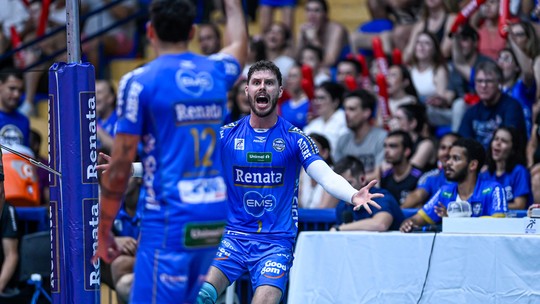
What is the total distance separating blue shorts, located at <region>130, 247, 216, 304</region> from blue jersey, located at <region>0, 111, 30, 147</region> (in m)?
6.71

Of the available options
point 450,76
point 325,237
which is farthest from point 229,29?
point 450,76

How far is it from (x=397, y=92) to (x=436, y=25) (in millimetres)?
1413

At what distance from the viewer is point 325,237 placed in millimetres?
9062

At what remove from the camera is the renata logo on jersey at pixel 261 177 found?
27.0 ft

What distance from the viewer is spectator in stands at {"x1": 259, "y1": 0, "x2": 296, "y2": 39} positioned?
50.3 feet

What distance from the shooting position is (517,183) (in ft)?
33.9

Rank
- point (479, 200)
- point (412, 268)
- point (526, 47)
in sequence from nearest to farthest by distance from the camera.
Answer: point (412, 268), point (479, 200), point (526, 47)

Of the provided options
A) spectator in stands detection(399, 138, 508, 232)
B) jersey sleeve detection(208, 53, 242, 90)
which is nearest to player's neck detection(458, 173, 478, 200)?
spectator in stands detection(399, 138, 508, 232)

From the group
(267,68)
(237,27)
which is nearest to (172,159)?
(237,27)

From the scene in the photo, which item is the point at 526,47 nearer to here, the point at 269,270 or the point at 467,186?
the point at 467,186

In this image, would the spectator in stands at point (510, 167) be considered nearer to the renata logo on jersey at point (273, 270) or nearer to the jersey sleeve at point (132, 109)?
the renata logo on jersey at point (273, 270)

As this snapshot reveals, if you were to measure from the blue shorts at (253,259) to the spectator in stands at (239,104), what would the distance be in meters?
4.76

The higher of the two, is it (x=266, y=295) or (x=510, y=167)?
(x=510, y=167)

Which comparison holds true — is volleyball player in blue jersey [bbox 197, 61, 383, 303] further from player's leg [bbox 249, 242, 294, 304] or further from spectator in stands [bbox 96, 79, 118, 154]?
spectator in stands [bbox 96, 79, 118, 154]
